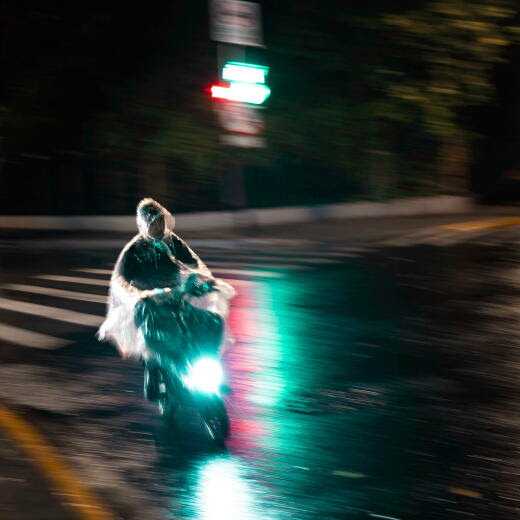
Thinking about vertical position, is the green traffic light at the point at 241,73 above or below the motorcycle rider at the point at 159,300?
above

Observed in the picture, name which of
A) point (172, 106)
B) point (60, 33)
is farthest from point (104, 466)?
point (60, 33)

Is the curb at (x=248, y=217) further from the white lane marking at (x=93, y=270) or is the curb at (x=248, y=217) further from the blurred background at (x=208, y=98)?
the white lane marking at (x=93, y=270)

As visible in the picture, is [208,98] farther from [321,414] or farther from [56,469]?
[56,469]

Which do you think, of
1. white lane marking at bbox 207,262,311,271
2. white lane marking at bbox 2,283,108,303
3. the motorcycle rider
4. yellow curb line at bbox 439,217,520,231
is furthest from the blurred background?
the motorcycle rider

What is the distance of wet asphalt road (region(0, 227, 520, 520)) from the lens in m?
6.04

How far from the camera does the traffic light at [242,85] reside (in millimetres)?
16703

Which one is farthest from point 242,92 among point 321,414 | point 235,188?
point 321,414

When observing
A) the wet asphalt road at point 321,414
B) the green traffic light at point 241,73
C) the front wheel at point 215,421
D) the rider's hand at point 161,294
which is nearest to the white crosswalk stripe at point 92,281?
the wet asphalt road at point 321,414

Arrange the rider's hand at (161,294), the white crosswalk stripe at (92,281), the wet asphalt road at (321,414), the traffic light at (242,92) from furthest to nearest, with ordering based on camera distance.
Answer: the traffic light at (242,92) < the white crosswalk stripe at (92,281) < the rider's hand at (161,294) < the wet asphalt road at (321,414)

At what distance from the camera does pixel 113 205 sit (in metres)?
23.1

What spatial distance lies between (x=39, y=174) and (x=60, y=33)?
11.8 ft

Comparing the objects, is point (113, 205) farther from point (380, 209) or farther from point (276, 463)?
point (276, 463)

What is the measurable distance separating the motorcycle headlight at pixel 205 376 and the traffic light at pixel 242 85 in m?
10.1

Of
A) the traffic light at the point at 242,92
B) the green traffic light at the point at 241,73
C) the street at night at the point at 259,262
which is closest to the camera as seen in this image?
the street at night at the point at 259,262
